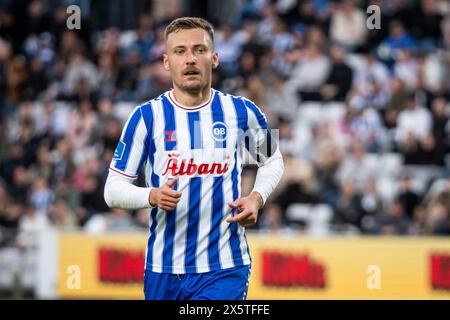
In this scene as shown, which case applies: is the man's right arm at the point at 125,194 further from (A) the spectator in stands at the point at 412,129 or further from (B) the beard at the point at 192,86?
(A) the spectator in stands at the point at 412,129

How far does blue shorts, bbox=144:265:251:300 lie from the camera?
598 cm

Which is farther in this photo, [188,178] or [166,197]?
[188,178]

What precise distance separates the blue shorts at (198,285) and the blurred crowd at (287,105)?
7848 mm

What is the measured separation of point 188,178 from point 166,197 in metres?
0.45

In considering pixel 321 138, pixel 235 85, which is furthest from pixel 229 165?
pixel 235 85

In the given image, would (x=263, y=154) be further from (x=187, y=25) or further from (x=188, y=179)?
(x=187, y=25)

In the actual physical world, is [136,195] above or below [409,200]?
above

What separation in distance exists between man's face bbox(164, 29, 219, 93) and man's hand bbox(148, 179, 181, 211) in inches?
27.1

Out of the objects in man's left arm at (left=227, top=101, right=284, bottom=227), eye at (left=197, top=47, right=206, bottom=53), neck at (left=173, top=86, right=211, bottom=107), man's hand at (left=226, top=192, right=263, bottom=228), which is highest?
eye at (left=197, top=47, right=206, bottom=53)

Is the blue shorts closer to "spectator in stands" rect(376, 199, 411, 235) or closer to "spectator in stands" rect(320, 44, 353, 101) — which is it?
"spectator in stands" rect(376, 199, 411, 235)

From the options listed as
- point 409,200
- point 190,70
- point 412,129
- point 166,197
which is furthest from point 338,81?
point 166,197

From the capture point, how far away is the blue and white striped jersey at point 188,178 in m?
→ 6.05

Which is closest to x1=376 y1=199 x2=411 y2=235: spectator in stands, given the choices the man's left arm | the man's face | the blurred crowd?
the blurred crowd

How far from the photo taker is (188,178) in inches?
238
